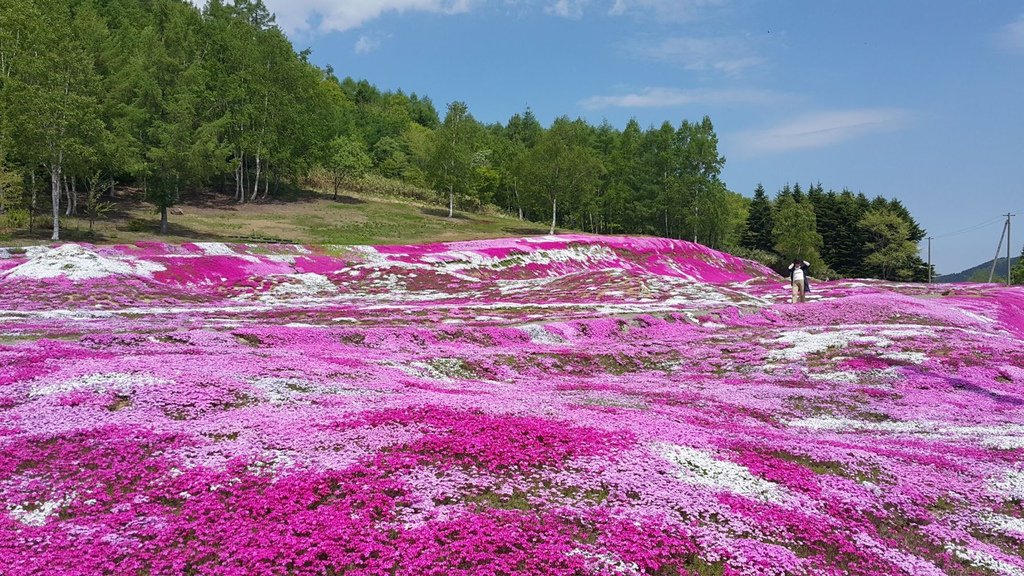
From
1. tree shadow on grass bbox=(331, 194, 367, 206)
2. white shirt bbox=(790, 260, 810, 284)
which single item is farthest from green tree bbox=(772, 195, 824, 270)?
tree shadow on grass bbox=(331, 194, 367, 206)

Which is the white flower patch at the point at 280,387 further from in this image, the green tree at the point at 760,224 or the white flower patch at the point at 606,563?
the green tree at the point at 760,224

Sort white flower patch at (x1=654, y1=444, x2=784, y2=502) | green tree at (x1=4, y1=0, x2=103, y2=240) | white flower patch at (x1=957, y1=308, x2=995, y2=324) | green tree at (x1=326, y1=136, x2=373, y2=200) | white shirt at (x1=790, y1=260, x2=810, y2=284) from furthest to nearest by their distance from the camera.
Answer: green tree at (x1=326, y1=136, x2=373, y2=200) → green tree at (x1=4, y1=0, x2=103, y2=240) → white shirt at (x1=790, y1=260, x2=810, y2=284) → white flower patch at (x1=957, y1=308, x2=995, y2=324) → white flower patch at (x1=654, y1=444, x2=784, y2=502)

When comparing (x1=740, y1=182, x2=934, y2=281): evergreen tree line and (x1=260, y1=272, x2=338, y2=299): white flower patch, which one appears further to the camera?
(x1=740, y1=182, x2=934, y2=281): evergreen tree line

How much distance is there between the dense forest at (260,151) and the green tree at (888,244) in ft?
1.21

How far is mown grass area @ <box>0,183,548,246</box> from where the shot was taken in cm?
5278

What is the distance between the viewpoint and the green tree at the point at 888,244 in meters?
113

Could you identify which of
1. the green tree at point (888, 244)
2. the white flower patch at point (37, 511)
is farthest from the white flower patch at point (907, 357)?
the green tree at point (888, 244)

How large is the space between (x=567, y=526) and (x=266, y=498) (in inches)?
141

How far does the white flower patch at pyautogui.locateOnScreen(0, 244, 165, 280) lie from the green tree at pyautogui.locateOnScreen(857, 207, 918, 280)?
411 feet

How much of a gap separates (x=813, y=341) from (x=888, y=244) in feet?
376

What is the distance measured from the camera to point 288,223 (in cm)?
7338

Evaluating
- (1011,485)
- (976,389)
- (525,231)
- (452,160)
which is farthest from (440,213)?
(1011,485)

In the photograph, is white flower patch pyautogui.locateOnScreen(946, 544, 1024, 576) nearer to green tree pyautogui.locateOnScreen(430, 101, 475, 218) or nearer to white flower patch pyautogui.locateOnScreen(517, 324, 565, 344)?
white flower patch pyautogui.locateOnScreen(517, 324, 565, 344)

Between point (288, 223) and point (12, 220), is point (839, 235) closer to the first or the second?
point (288, 223)
